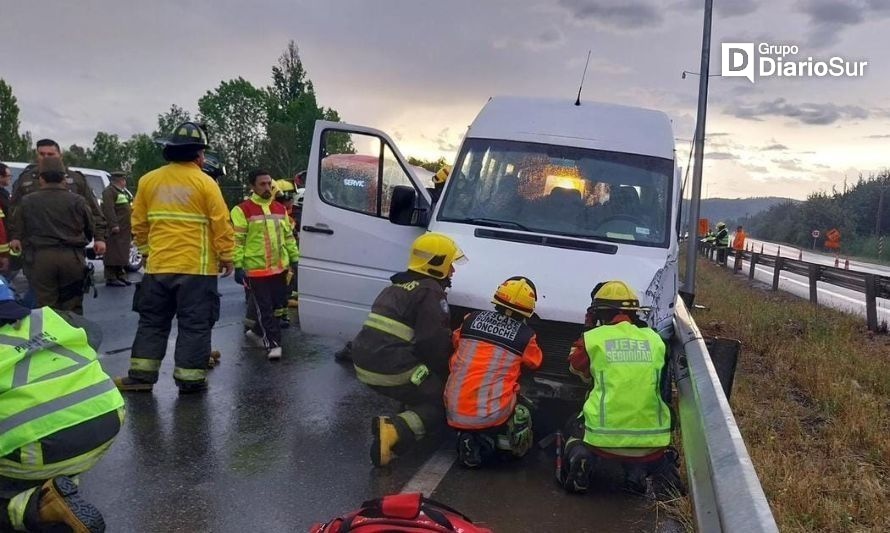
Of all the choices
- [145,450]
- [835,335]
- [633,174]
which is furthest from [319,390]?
[835,335]

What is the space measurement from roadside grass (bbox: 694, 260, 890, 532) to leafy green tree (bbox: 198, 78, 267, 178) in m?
70.8

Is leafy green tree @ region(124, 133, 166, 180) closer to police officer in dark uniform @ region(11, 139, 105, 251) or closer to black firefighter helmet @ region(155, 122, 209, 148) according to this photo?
police officer in dark uniform @ region(11, 139, 105, 251)

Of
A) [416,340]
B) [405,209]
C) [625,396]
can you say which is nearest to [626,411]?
[625,396]

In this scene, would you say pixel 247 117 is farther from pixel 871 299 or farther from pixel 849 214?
pixel 871 299

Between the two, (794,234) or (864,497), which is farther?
(794,234)

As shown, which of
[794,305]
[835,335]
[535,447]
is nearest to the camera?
[535,447]

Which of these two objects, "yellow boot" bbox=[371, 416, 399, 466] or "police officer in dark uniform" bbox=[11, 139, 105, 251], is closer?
"yellow boot" bbox=[371, 416, 399, 466]

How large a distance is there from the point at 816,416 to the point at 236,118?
253ft

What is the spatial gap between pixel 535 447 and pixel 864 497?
1941 mm

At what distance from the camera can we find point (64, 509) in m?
3.16

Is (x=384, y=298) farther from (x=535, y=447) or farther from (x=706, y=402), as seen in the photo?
(x=706, y=402)

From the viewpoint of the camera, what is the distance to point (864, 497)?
4.05 meters

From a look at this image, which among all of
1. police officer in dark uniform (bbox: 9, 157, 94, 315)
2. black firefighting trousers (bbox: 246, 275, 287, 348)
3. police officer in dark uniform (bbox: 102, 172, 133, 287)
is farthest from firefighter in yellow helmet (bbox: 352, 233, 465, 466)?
police officer in dark uniform (bbox: 102, 172, 133, 287)

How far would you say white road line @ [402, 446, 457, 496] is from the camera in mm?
4324
